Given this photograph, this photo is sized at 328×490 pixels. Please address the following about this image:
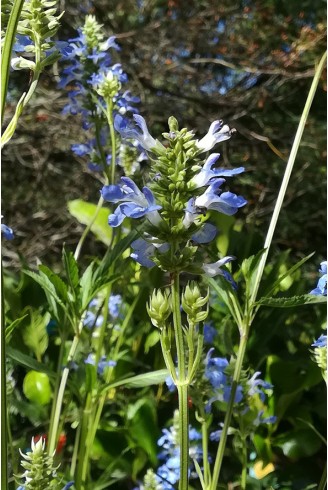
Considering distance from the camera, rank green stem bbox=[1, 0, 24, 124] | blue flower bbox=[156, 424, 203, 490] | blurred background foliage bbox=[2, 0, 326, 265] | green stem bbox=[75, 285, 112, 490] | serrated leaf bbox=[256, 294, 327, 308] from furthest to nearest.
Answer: blurred background foliage bbox=[2, 0, 326, 265]
blue flower bbox=[156, 424, 203, 490]
green stem bbox=[75, 285, 112, 490]
serrated leaf bbox=[256, 294, 327, 308]
green stem bbox=[1, 0, 24, 124]

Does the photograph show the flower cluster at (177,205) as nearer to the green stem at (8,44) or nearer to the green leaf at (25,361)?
the green stem at (8,44)

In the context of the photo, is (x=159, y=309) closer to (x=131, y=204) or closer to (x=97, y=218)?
(x=131, y=204)

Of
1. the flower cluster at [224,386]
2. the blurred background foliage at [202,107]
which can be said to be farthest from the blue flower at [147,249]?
the blurred background foliage at [202,107]

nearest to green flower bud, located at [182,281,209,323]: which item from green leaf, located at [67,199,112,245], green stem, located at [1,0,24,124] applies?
green stem, located at [1,0,24,124]

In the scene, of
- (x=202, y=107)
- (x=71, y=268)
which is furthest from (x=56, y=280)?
(x=202, y=107)

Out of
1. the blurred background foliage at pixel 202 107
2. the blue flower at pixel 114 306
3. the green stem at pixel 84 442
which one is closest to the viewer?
the green stem at pixel 84 442

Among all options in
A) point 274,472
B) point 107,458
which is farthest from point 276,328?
point 107,458

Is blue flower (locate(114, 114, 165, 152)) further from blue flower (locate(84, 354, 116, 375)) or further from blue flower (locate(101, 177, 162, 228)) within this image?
blue flower (locate(84, 354, 116, 375))

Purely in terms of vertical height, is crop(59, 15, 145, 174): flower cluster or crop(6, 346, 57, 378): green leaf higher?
crop(59, 15, 145, 174): flower cluster
